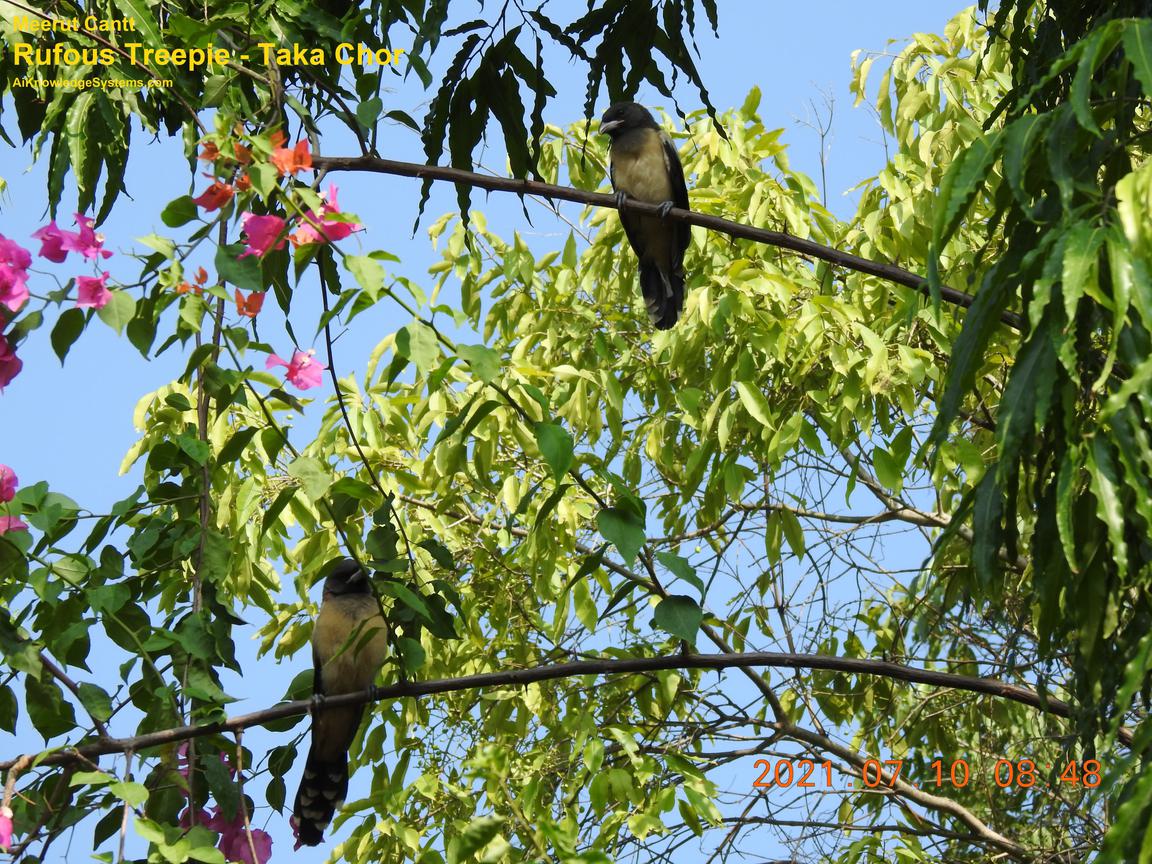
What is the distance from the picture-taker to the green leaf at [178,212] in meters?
2.18

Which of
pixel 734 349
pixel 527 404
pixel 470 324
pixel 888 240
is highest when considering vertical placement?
pixel 470 324

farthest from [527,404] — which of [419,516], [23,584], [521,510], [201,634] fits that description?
[419,516]

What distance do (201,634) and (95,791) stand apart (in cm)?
33

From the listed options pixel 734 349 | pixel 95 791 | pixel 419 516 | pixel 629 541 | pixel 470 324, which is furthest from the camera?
pixel 470 324

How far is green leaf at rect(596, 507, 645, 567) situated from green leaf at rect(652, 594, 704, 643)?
0.17 meters

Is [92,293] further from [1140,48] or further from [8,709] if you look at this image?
[1140,48]

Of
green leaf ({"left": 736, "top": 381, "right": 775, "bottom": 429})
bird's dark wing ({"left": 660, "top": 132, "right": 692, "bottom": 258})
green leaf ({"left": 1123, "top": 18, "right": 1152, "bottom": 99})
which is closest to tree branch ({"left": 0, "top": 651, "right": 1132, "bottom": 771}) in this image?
green leaf ({"left": 1123, "top": 18, "right": 1152, "bottom": 99})

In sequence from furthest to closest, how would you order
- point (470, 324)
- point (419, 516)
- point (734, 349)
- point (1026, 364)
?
point (470, 324), point (419, 516), point (734, 349), point (1026, 364)

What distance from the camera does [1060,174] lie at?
5.33 feet

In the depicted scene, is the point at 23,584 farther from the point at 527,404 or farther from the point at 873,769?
the point at 873,769

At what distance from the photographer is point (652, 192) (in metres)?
5.56

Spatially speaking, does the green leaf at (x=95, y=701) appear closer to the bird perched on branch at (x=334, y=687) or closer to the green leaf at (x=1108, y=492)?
the green leaf at (x=1108, y=492)

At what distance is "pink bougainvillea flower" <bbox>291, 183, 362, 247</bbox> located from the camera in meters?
2.22
